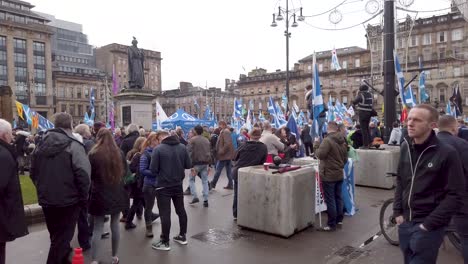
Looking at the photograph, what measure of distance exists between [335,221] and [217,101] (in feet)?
301

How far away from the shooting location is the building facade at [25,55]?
257ft

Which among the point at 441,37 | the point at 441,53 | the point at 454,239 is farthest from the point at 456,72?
the point at 454,239

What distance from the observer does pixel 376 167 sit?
10.2m

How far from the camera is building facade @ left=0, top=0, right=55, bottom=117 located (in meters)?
78.4

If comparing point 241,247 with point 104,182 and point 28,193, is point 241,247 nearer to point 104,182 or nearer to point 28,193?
point 104,182

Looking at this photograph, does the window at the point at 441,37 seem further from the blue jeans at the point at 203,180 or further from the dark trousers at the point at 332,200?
the dark trousers at the point at 332,200

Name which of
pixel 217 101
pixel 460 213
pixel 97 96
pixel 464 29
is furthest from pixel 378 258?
pixel 97 96

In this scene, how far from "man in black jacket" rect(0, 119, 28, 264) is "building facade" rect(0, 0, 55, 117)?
8267 centimetres

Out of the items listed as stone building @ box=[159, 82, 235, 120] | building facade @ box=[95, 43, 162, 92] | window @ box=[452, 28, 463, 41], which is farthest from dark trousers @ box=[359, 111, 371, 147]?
building facade @ box=[95, 43, 162, 92]

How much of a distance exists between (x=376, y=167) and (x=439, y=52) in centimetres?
7624

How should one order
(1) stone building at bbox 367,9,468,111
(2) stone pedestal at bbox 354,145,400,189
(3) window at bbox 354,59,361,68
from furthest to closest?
(3) window at bbox 354,59,361,68
(1) stone building at bbox 367,9,468,111
(2) stone pedestal at bbox 354,145,400,189

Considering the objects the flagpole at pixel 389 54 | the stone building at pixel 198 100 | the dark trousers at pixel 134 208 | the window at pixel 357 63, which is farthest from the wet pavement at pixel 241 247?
the stone building at pixel 198 100

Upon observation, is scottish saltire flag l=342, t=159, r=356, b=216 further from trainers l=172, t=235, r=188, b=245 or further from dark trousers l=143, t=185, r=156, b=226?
dark trousers l=143, t=185, r=156, b=226

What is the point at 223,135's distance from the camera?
1085 cm
